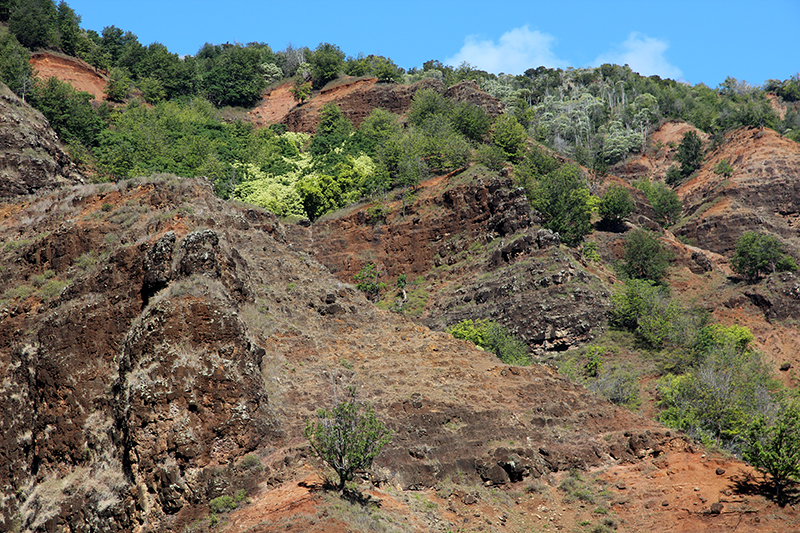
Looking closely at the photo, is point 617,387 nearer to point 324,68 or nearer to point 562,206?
point 562,206

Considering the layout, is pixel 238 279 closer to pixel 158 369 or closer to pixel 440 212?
pixel 158 369

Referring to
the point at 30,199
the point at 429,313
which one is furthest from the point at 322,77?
the point at 30,199

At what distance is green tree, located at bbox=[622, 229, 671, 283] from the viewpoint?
71.7 metres

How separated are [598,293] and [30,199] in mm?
43644

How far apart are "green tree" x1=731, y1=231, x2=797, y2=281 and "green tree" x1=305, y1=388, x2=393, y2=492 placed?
58582 millimetres

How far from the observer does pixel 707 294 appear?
2830 inches

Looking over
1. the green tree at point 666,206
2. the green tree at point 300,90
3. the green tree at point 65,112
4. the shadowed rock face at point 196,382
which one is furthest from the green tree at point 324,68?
the shadowed rock face at point 196,382

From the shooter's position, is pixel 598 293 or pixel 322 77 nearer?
pixel 598 293

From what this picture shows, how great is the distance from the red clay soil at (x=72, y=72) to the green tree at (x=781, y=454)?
92.4 metres

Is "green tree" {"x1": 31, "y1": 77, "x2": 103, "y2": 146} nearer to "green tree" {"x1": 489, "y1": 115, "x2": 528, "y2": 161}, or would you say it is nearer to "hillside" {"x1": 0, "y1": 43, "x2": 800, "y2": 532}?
"hillside" {"x1": 0, "y1": 43, "x2": 800, "y2": 532}

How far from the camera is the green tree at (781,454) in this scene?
2594cm

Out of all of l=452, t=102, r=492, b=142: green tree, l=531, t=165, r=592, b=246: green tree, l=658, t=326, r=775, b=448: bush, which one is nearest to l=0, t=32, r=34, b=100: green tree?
l=452, t=102, r=492, b=142: green tree

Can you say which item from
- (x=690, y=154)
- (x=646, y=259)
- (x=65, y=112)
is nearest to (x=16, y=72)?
(x=65, y=112)

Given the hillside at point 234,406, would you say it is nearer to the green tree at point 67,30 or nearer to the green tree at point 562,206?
the green tree at point 562,206
